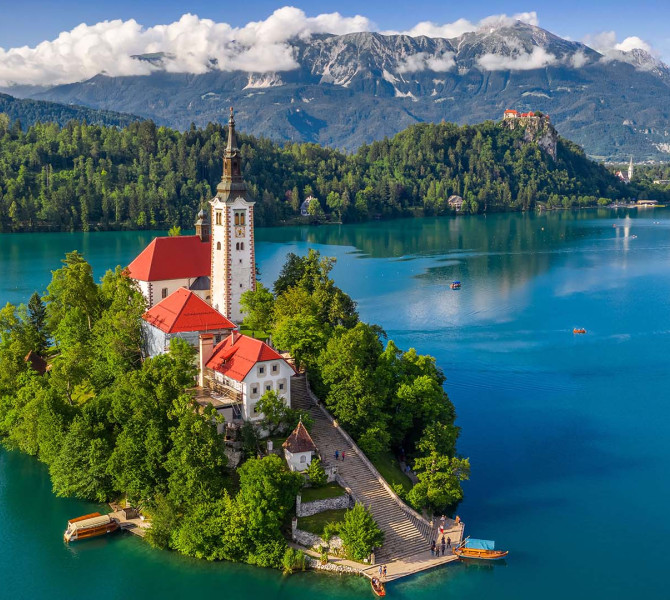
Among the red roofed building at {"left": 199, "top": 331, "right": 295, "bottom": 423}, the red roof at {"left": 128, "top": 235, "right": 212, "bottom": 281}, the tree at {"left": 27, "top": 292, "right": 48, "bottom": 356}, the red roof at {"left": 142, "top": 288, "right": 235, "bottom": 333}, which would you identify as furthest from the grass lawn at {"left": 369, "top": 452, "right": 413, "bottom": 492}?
the tree at {"left": 27, "top": 292, "right": 48, "bottom": 356}

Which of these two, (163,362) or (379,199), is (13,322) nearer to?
(163,362)

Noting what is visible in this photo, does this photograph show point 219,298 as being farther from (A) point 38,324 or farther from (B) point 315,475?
(B) point 315,475

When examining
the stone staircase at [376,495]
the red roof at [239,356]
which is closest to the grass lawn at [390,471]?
the stone staircase at [376,495]

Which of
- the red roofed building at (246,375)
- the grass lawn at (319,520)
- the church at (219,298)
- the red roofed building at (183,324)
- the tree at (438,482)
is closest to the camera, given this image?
the grass lawn at (319,520)

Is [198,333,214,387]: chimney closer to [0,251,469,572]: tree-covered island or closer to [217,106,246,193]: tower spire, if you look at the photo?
[0,251,469,572]: tree-covered island

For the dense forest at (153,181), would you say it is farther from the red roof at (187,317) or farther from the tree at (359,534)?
the tree at (359,534)
